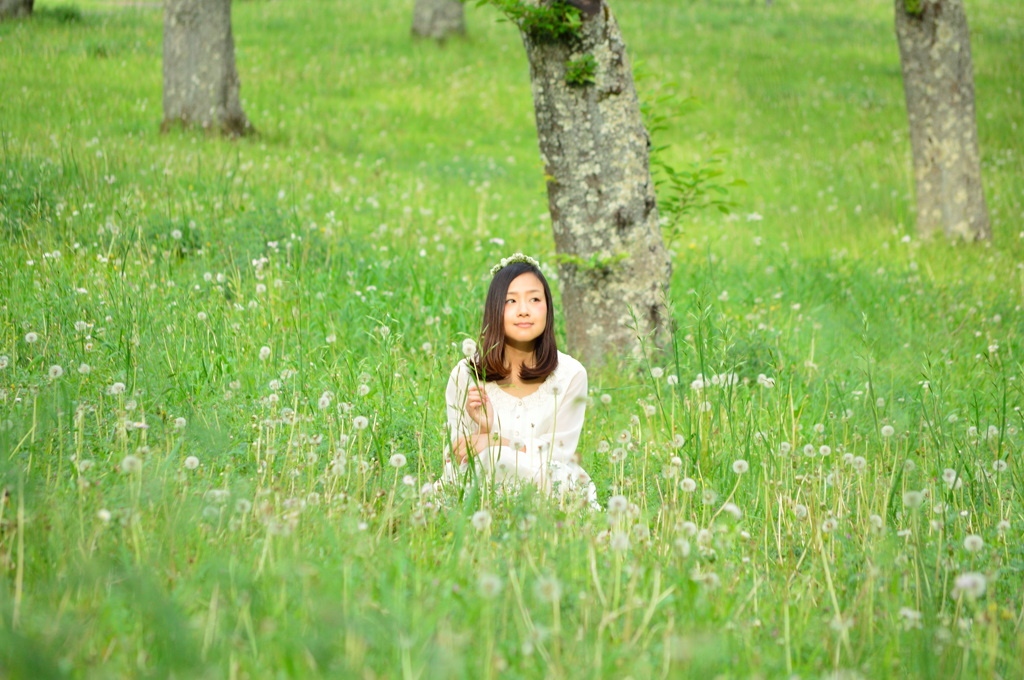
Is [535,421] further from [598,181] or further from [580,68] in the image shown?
[580,68]

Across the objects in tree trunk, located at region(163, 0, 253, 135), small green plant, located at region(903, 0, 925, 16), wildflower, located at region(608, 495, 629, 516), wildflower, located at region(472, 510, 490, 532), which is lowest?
wildflower, located at region(472, 510, 490, 532)

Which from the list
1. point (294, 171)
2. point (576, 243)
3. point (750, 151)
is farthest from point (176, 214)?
point (750, 151)

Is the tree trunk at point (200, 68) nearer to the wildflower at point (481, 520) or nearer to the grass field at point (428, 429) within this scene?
the grass field at point (428, 429)

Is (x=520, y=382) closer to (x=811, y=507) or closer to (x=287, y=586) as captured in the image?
(x=811, y=507)

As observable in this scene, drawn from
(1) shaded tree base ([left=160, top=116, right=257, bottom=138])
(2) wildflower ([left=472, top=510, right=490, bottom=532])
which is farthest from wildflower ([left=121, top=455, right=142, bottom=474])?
(1) shaded tree base ([left=160, top=116, right=257, bottom=138])

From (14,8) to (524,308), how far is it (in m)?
17.8

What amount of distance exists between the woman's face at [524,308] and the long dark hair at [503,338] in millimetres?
22

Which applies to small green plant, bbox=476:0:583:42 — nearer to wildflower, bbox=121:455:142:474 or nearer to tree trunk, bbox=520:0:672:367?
tree trunk, bbox=520:0:672:367

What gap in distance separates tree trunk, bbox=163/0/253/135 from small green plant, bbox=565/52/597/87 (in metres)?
7.02

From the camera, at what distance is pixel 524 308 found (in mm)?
3564

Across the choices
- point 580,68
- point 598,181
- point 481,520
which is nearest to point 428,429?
point 481,520

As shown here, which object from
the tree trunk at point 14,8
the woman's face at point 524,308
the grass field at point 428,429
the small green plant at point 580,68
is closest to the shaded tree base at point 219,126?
the grass field at point 428,429

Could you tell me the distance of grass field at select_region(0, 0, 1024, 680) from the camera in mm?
1799

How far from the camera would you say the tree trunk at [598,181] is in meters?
4.76
